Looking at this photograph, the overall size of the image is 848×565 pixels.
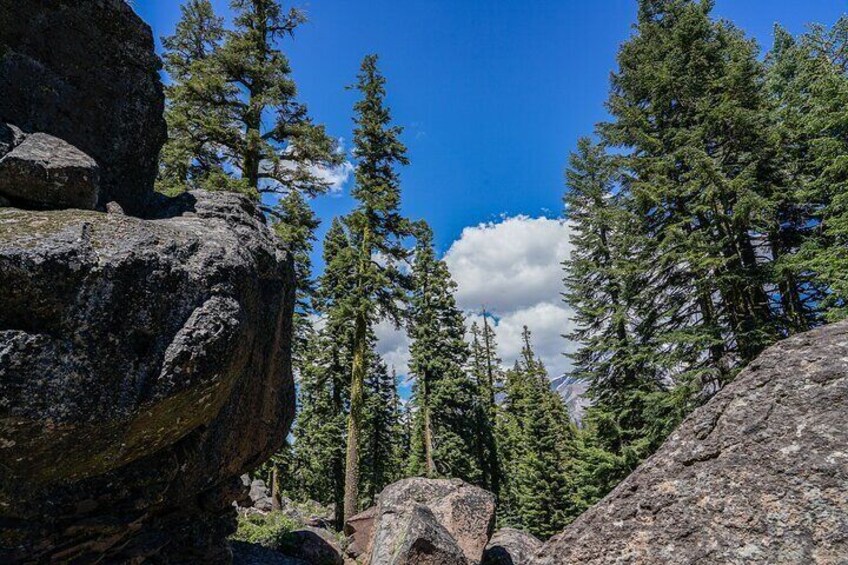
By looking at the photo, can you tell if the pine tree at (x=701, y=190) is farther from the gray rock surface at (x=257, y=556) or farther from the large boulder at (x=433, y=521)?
the gray rock surface at (x=257, y=556)

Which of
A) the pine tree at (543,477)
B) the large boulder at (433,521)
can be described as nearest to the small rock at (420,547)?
the large boulder at (433,521)

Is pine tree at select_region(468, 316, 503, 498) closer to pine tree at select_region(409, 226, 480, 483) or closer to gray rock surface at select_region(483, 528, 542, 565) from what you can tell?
pine tree at select_region(409, 226, 480, 483)

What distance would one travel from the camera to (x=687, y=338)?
13.0 metres

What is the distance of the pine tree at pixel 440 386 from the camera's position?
2705 centimetres

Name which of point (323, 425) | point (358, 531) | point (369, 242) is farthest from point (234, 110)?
point (323, 425)

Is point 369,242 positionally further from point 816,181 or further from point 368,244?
point 816,181

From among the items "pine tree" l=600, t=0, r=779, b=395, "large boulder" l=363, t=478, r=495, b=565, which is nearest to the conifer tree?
"large boulder" l=363, t=478, r=495, b=565

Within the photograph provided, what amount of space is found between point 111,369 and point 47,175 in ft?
8.87

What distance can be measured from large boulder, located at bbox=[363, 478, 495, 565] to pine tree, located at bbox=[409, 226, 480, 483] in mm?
11784

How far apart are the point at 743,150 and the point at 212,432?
54.7ft

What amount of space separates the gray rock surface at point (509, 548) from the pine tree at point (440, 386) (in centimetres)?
921

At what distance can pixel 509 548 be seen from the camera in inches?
611

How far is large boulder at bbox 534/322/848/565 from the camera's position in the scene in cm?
251

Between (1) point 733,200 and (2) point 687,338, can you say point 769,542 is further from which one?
(1) point 733,200
